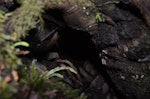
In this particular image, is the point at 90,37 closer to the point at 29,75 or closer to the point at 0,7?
the point at 0,7

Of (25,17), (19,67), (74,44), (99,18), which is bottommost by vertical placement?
(74,44)

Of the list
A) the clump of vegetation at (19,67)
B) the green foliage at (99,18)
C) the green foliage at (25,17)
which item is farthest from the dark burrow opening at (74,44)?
the clump of vegetation at (19,67)

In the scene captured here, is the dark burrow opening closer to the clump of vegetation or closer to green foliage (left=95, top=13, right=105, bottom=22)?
green foliage (left=95, top=13, right=105, bottom=22)

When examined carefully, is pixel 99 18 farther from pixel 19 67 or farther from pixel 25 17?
pixel 19 67

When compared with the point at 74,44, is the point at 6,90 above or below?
above

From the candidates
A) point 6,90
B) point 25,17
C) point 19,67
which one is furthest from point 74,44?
point 6,90

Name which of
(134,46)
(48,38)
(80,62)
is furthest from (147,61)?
(48,38)

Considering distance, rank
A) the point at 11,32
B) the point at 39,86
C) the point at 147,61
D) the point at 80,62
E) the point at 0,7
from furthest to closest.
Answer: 1. the point at 80,62
2. the point at 147,61
3. the point at 0,7
4. the point at 11,32
5. the point at 39,86

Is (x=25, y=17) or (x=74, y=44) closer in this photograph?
(x=25, y=17)

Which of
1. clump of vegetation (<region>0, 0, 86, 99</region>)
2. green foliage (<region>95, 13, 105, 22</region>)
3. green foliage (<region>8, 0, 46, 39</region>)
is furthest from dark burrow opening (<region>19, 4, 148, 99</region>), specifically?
clump of vegetation (<region>0, 0, 86, 99</region>)
